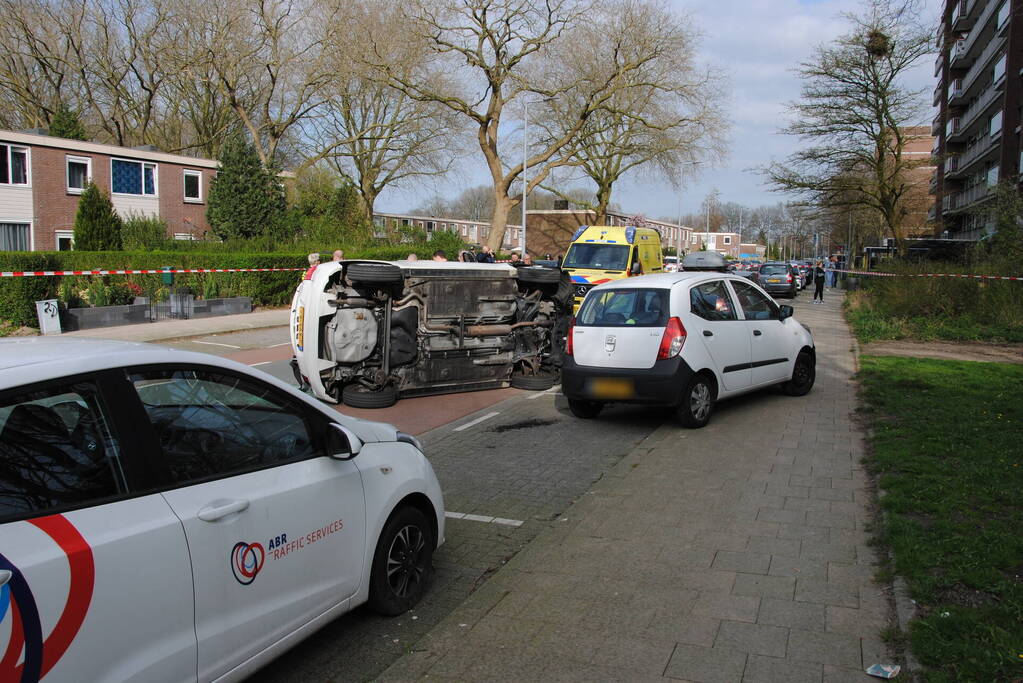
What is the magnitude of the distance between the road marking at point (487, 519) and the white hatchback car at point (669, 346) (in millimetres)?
2997

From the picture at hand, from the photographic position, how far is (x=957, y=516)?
5324 mm

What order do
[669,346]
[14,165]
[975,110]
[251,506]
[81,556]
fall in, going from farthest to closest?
[975,110] < [14,165] < [669,346] < [251,506] < [81,556]

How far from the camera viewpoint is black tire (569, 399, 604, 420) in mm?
9352

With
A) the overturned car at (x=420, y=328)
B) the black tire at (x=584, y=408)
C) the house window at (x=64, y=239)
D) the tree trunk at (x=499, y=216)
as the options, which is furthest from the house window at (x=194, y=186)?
the black tire at (x=584, y=408)

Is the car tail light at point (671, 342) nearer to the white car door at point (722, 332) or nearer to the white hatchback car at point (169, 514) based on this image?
the white car door at point (722, 332)

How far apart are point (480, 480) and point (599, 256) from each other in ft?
49.2

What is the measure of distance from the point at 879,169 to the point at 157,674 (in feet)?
130

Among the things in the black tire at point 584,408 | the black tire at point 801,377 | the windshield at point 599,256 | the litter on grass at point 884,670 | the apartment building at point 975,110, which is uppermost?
the apartment building at point 975,110

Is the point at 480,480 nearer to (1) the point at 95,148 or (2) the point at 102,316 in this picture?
(2) the point at 102,316

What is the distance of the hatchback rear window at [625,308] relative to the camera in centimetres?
863

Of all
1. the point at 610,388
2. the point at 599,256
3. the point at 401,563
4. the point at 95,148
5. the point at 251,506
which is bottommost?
the point at 401,563

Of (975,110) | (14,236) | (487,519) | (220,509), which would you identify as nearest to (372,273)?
(487,519)

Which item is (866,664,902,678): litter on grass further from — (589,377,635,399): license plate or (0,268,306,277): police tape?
(0,268,306,277): police tape

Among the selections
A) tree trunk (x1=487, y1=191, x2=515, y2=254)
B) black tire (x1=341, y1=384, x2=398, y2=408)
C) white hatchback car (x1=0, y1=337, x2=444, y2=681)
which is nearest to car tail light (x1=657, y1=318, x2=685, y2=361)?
black tire (x1=341, y1=384, x2=398, y2=408)
